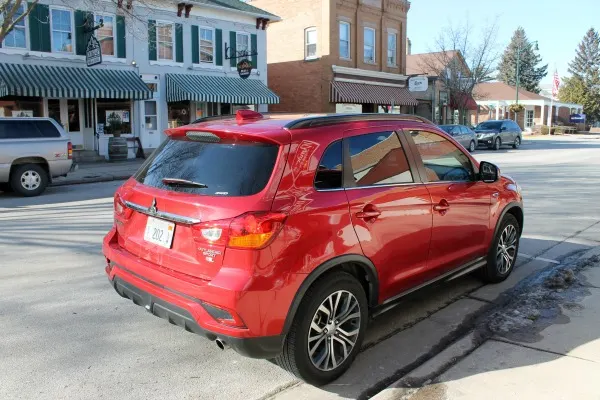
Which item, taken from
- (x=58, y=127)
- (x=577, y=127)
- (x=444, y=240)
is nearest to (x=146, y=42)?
(x=58, y=127)

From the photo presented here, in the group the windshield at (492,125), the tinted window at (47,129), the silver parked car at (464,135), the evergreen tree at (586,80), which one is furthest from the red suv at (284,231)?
the evergreen tree at (586,80)

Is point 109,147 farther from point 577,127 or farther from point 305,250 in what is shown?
point 577,127

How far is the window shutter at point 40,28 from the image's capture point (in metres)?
18.9

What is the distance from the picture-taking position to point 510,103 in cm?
5669

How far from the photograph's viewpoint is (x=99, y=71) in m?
20.3

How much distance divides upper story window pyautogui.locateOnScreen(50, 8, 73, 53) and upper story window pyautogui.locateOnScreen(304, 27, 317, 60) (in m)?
13.5

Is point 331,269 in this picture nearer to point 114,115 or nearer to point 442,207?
point 442,207

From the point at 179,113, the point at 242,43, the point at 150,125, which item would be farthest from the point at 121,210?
the point at 242,43

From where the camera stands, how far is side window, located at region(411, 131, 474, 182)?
449 centimetres

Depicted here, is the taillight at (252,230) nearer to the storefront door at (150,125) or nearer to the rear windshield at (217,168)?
the rear windshield at (217,168)

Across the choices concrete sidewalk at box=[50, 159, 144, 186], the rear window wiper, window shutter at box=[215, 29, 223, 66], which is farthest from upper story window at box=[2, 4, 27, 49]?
the rear window wiper

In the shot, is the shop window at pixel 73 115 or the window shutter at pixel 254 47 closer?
the shop window at pixel 73 115

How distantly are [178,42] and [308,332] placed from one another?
21362 mm

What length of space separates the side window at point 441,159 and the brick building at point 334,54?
77.9 ft
